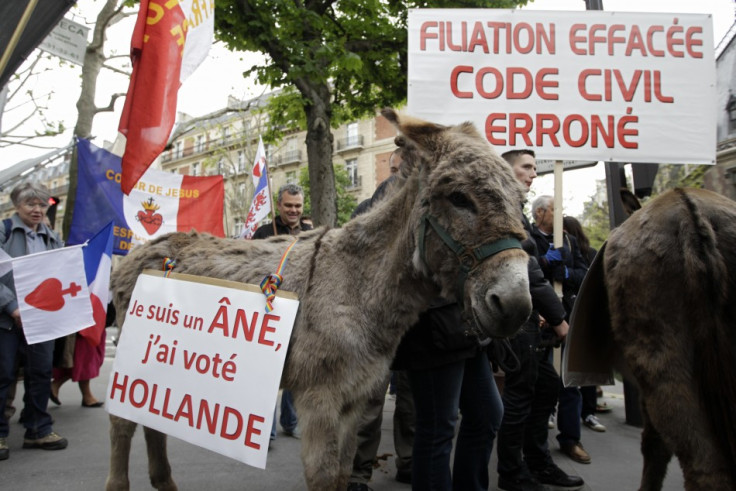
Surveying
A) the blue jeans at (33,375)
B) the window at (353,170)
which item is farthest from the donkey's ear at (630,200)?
the window at (353,170)

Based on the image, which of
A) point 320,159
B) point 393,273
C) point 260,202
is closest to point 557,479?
point 393,273

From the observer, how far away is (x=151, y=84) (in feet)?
11.2

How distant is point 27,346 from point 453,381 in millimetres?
4426

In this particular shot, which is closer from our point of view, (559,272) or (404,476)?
(404,476)

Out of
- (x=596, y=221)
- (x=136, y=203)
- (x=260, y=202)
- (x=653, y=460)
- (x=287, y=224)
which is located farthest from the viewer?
(x=596, y=221)

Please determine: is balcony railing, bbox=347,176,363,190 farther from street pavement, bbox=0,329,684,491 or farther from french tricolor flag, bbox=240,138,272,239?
street pavement, bbox=0,329,684,491

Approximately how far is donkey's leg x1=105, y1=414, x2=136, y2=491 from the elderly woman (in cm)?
221

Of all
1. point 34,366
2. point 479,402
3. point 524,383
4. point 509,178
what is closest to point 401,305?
point 509,178

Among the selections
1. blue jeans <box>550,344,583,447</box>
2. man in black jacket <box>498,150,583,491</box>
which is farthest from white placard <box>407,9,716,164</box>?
blue jeans <box>550,344,583,447</box>

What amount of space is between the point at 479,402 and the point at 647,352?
3.35 ft

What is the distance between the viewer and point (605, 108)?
451 centimetres

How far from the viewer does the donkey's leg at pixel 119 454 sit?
10.1 ft

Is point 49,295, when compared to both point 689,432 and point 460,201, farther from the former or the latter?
point 689,432

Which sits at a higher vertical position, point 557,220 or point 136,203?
point 136,203
